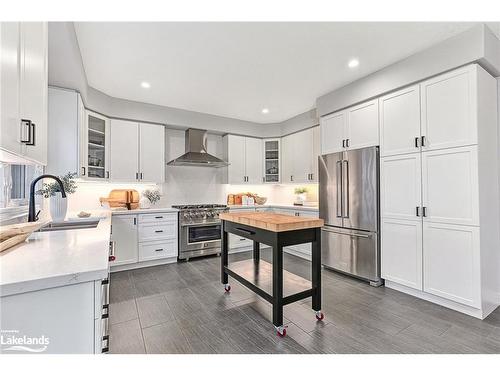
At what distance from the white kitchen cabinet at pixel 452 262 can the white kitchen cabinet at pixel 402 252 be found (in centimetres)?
8

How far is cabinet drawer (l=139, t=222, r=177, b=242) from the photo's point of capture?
374cm

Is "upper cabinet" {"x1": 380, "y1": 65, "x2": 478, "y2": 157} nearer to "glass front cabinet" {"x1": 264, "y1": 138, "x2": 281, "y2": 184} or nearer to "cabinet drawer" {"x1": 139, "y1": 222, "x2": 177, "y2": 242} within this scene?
"glass front cabinet" {"x1": 264, "y1": 138, "x2": 281, "y2": 184}

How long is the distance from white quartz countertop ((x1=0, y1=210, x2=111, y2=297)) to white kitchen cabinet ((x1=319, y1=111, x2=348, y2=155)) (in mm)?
3159

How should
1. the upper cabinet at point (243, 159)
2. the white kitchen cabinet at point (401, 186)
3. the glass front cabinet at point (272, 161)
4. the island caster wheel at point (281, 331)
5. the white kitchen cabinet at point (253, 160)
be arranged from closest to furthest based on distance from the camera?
1. the island caster wheel at point (281, 331)
2. the white kitchen cabinet at point (401, 186)
3. the upper cabinet at point (243, 159)
4. the white kitchen cabinet at point (253, 160)
5. the glass front cabinet at point (272, 161)

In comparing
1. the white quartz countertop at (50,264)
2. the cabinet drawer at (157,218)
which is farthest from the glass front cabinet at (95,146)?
the white quartz countertop at (50,264)

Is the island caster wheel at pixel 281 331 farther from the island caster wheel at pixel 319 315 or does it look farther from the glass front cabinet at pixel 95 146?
the glass front cabinet at pixel 95 146

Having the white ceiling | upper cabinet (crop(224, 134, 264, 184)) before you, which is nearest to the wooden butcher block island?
the white ceiling

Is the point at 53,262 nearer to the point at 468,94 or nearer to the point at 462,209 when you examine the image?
the point at 462,209

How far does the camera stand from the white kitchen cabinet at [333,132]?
11.2ft

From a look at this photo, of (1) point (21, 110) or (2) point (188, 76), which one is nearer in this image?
(1) point (21, 110)

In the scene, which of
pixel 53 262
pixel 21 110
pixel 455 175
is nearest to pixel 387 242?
pixel 455 175

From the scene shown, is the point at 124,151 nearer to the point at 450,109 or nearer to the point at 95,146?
the point at 95,146
